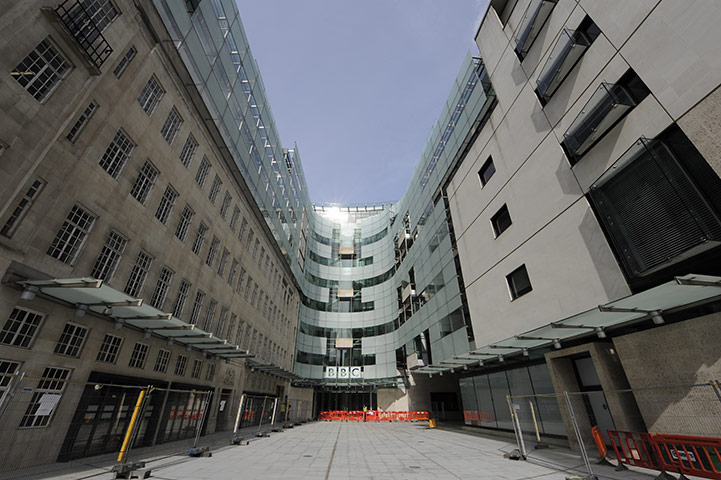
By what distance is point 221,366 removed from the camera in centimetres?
2562

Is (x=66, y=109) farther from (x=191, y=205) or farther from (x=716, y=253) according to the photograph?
(x=716, y=253)

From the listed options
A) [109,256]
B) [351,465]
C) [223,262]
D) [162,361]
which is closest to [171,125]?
[109,256]

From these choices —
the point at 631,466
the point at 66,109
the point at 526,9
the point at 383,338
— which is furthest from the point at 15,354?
the point at 383,338

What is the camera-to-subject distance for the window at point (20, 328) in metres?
10.3

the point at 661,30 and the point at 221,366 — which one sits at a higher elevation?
the point at 661,30

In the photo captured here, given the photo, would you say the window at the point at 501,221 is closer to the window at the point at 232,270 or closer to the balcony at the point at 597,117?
the balcony at the point at 597,117

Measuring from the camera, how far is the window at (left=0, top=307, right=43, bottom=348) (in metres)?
10.3

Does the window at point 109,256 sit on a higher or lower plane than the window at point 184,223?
lower

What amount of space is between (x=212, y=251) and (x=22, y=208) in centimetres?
1360

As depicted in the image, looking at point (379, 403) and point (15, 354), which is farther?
point (379, 403)

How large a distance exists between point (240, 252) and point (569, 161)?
26.8 metres

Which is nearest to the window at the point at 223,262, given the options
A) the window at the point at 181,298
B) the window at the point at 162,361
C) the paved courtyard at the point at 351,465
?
the window at the point at 181,298

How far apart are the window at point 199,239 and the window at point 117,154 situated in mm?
7509

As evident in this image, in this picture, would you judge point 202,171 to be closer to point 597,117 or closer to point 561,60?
point 561,60
